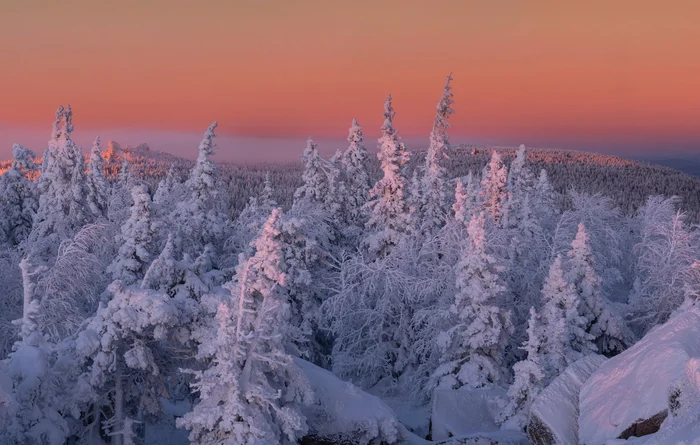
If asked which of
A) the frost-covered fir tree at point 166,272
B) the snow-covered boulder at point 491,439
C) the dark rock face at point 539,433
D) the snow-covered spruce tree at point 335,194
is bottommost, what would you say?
the snow-covered boulder at point 491,439

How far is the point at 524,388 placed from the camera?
66.6 feet

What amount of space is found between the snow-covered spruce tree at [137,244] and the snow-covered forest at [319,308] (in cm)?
8

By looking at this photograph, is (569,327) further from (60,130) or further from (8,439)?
(60,130)

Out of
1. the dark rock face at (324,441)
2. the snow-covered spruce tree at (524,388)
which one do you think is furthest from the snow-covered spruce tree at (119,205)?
the snow-covered spruce tree at (524,388)

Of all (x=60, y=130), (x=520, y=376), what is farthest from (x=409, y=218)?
(x=60, y=130)

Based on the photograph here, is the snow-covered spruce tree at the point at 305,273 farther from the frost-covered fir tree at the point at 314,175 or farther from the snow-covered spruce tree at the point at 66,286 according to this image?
the snow-covered spruce tree at the point at 66,286

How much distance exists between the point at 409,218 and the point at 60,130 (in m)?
23.6

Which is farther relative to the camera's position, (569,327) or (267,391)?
(569,327)

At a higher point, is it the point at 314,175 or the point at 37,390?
the point at 314,175

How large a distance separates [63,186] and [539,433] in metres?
32.4

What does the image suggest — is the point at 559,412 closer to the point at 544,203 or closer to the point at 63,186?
the point at 544,203

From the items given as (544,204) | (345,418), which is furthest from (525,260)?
(345,418)

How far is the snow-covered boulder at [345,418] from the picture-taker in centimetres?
1803

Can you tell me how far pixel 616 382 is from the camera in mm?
14938
